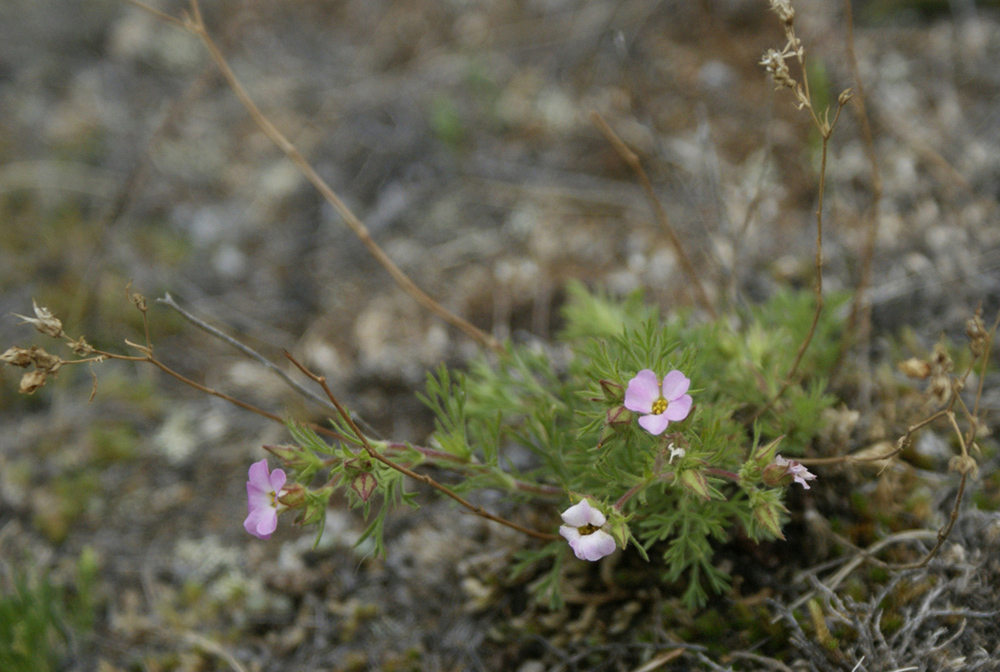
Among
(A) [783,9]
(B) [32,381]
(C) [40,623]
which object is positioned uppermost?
(A) [783,9]

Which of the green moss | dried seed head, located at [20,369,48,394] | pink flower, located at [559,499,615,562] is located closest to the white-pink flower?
pink flower, located at [559,499,615,562]

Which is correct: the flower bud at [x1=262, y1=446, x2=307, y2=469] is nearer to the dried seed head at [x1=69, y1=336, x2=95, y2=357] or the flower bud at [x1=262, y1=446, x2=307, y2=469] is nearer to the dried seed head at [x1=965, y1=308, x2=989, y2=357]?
the dried seed head at [x1=69, y1=336, x2=95, y2=357]

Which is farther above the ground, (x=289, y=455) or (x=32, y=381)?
(x=32, y=381)

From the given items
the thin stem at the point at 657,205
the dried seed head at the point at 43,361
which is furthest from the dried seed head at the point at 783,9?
the dried seed head at the point at 43,361

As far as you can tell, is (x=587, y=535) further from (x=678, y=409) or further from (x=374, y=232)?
(x=374, y=232)

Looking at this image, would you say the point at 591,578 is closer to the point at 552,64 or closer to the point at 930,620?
the point at 930,620

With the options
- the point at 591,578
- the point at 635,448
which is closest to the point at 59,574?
the point at 591,578

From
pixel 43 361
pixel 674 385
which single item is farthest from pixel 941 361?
pixel 43 361
